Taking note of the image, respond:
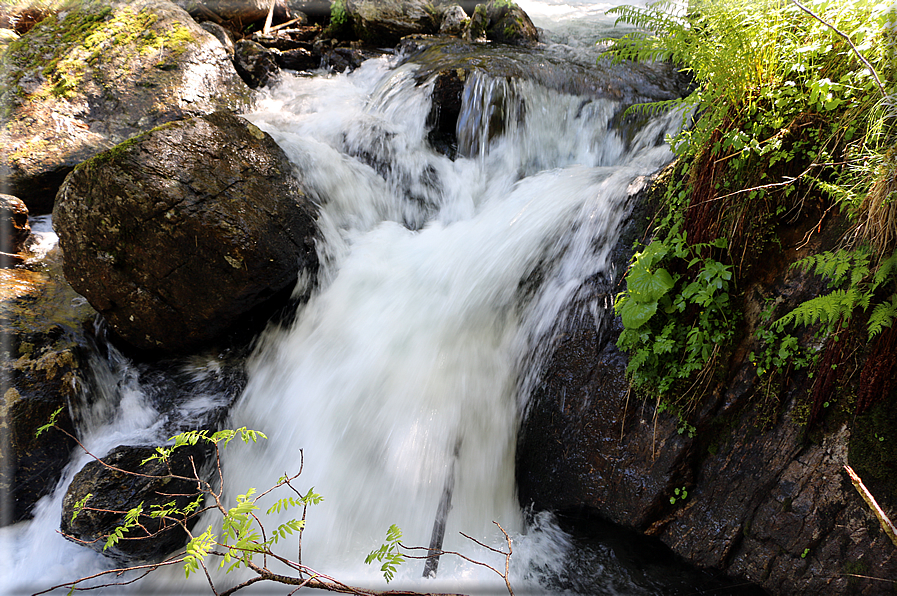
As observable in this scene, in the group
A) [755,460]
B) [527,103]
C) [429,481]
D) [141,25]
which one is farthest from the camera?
[141,25]

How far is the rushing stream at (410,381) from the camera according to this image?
10.4ft

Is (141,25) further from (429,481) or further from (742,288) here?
(742,288)

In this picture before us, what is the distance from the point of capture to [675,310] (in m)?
2.71

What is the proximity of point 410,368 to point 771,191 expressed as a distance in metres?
2.67

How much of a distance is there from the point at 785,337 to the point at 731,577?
139 cm

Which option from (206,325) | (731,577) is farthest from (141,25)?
(731,577)

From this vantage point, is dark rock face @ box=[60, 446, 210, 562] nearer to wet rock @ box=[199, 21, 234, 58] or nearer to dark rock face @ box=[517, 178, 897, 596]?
dark rock face @ box=[517, 178, 897, 596]

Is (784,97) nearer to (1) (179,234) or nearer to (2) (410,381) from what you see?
(2) (410,381)

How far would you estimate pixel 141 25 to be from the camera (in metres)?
6.79

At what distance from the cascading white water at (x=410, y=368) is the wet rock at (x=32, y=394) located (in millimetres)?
169

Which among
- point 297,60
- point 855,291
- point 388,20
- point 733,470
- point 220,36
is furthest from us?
point 388,20

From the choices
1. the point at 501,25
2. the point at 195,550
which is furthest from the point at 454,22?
the point at 195,550

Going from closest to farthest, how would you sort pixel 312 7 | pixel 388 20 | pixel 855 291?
pixel 855 291
pixel 388 20
pixel 312 7

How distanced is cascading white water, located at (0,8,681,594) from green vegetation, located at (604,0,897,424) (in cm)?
74
